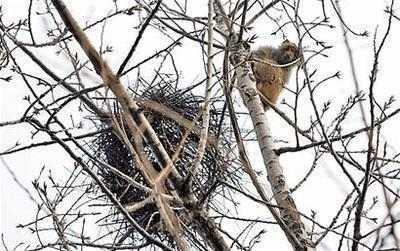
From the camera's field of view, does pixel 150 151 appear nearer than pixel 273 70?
Yes

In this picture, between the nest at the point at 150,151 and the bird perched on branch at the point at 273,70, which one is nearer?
the nest at the point at 150,151

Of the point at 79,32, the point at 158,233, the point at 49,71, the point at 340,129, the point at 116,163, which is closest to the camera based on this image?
the point at 79,32

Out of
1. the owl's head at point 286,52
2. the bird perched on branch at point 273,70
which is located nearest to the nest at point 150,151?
the bird perched on branch at point 273,70

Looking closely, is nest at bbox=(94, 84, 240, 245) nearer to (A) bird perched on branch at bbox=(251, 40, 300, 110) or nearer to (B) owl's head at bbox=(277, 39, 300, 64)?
(A) bird perched on branch at bbox=(251, 40, 300, 110)

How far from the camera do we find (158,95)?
293cm

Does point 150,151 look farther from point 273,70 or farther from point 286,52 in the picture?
point 286,52

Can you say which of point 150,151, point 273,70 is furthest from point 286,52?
point 150,151

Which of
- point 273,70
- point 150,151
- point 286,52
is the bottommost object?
point 150,151

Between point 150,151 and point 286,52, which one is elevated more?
point 286,52

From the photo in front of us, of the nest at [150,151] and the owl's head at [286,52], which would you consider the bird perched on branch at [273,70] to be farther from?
the nest at [150,151]

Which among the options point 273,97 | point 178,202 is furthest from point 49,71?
point 273,97

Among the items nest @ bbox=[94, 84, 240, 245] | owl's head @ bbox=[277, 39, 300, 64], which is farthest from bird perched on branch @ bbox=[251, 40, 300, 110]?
nest @ bbox=[94, 84, 240, 245]

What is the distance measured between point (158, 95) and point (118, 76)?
1335 mm

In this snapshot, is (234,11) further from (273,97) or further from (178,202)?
(273,97)
